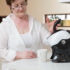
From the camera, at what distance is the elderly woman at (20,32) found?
167cm

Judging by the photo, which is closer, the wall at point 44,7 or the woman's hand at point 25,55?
the woman's hand at point 25,55

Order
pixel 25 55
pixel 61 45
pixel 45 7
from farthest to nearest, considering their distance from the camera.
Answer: pixel 45 7, pixel 25 55, pixel 61 45

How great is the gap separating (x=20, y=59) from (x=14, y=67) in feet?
0.89

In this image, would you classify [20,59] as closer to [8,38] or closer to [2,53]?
[2,53]

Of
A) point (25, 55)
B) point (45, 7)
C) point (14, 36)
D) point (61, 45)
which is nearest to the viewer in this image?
point (61, 45)

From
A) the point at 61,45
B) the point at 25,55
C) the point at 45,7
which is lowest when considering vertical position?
the point at 25,55

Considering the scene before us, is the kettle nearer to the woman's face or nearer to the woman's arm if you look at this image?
the woman's arm

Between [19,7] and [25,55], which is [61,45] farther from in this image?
[19,7]

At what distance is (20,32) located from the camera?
170cm

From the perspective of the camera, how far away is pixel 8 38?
1.71 meters

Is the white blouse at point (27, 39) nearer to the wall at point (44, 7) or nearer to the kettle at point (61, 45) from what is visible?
the kettle at point (61, 45)

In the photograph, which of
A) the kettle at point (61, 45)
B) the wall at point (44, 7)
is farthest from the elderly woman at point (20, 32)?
the wall at point (44, 7)

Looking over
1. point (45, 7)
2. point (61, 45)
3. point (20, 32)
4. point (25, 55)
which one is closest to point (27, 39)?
point (20, 32)

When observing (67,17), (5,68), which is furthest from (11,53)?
(67,17)
